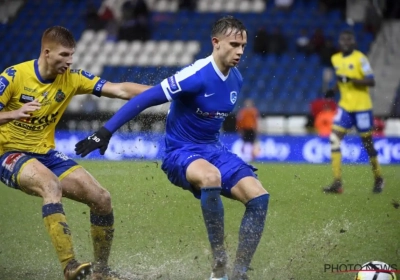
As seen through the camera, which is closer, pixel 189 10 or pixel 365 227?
pixel 365 227

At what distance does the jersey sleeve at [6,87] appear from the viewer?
6.02 m


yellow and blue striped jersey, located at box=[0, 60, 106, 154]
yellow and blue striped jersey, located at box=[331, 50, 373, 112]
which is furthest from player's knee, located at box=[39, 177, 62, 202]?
yellow and blue striped jersey, located at box=[331, 50, 373, 112]

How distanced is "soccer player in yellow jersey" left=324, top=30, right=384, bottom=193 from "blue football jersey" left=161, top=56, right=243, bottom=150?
4954 millimetres

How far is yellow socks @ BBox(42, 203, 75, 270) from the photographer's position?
5648mm

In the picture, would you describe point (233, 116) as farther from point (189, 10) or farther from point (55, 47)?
point (55, 47)

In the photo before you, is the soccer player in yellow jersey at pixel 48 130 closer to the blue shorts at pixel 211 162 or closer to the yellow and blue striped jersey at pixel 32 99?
the yellow and blue striped jersey at pixel 32 99

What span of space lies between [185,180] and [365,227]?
2.59m

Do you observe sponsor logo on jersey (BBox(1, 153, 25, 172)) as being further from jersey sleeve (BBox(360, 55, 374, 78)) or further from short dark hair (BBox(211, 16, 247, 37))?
jersey sleeve (BBox(360, 55, 374, 78))

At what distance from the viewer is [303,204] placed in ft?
30.4

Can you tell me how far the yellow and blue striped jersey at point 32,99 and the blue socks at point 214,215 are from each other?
1.44m

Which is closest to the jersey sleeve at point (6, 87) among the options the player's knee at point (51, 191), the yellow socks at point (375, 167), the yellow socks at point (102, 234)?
the player's knee at point (51, 191)

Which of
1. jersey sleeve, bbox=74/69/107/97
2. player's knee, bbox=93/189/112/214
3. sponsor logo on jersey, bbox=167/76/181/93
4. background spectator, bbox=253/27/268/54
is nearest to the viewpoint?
sponsor logo on jersey, bbox=167/76/181/93

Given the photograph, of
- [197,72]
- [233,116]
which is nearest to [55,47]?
[197,72]

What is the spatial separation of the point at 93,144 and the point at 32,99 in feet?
2.85
